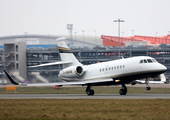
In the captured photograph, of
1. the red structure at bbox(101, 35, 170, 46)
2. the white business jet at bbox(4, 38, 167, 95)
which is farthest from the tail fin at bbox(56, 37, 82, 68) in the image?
the red structure at bbox(101, 35, 170, 46)

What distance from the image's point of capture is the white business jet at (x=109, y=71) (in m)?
30.6

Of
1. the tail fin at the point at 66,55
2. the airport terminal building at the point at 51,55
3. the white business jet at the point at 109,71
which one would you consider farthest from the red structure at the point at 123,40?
the white business jet at the point at 109,71

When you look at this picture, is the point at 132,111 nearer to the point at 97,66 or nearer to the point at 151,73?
the point at 151,73

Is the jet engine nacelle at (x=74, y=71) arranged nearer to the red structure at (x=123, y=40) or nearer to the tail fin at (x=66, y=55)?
the tail fin at (x=66, y=55)

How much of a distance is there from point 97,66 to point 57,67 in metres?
67.0

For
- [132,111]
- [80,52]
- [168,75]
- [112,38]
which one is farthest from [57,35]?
[132,111]

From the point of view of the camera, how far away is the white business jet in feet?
100

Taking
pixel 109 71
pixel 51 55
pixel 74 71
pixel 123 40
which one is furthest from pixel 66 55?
pixel 123 40

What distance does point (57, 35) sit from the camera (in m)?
193

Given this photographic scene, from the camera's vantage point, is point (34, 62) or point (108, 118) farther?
point (34, 62)

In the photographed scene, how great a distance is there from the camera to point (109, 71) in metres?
33.2

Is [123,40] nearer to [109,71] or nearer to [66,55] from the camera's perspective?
[66,55]

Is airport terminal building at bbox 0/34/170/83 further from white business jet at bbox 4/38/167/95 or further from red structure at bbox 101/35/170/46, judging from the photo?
white business jet at bbox 4/38/167/95

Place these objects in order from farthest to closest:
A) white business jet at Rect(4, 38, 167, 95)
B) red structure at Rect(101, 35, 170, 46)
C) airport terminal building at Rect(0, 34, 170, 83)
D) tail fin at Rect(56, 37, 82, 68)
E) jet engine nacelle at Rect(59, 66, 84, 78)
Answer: red structure at Rect(101, 35, 170, 46)
airport terminal building at Rect(0, 34, 170, 83)
tail fin at Rect(56, 37, 82, 68)
jet engine nacelle at Rect(59, 66, 84, 78)
white business jet at Rect(4, 38, 167, 95)
